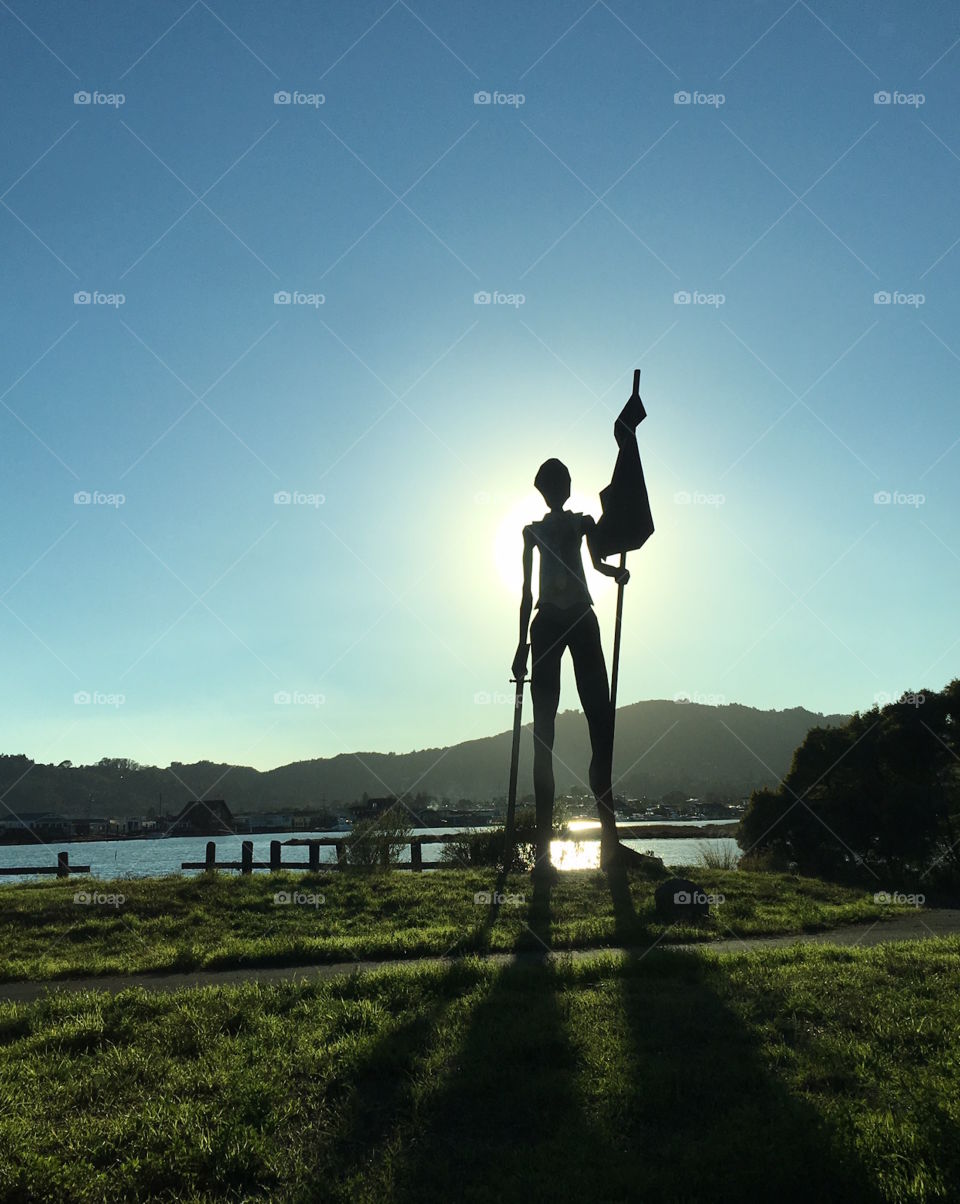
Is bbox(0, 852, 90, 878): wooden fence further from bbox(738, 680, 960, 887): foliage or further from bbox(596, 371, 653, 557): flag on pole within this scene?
bbox(738, 680, 960, 887): foliage

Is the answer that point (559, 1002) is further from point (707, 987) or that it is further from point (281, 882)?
point (281, 882)

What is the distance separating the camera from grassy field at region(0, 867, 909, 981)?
8648 mm

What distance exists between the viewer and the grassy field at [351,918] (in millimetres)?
8648

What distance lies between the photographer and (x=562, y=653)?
12.8 m

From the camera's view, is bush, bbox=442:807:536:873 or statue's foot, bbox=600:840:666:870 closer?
statue's foot, bbox=600:840:666:870

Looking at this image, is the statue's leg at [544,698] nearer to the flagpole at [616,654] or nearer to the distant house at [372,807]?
the flagpole at [616,654]

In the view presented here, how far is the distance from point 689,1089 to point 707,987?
230 centimetres

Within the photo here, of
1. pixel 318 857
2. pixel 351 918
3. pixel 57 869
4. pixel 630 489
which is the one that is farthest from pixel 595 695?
pixel 57 869

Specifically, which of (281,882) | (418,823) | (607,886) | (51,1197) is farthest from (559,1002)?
(418,823)

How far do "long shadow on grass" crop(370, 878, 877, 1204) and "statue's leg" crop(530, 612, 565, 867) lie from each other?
6.86 meters

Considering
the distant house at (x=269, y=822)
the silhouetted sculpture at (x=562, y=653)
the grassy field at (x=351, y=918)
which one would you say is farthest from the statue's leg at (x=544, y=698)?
the distant house at (x=269, y=822)

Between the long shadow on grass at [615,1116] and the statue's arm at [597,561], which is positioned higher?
the statue's arm at [597,561]

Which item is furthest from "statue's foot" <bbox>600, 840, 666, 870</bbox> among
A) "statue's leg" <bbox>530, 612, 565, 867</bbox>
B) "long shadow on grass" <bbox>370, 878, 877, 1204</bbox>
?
"long shadow on grass" <bbox>370, 878, 877, 1204</bbox>

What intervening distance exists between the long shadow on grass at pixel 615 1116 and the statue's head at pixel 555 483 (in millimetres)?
8529
